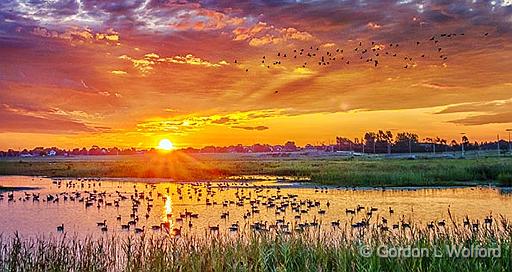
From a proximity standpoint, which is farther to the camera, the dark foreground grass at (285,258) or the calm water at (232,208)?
the calm water at (232,208)

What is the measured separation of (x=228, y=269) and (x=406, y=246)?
365 centimetres

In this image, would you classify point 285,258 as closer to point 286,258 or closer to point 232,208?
point 286,258

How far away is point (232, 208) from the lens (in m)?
31.3

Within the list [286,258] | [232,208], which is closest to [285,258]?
[286,258]

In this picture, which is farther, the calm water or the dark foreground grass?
the calm water

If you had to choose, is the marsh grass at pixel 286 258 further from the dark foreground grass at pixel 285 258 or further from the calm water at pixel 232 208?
the calm water at pixel 232 208

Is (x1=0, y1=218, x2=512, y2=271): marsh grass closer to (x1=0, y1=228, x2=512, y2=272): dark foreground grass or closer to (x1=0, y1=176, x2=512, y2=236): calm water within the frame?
(x1=0, y1=228, x2=512, y2=272): dark foreground grass

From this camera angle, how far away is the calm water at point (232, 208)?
25188 mm

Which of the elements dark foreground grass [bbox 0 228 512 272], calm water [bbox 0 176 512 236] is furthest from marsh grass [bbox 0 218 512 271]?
calm water [bbox 0 176 512 236]

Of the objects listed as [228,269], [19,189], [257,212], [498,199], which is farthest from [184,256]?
[19,189]

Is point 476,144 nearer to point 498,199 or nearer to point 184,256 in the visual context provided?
point 498,199

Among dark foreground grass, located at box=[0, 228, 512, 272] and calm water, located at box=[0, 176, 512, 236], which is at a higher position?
dark foreground grass, located at box=[0, 228, 512, 272]

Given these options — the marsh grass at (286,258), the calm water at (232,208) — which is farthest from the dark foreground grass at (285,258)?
the calm water at (232,208)

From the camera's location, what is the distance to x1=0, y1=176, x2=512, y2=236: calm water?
25.2 metres
